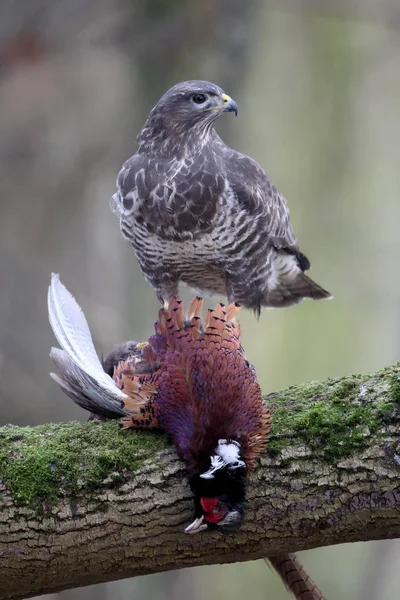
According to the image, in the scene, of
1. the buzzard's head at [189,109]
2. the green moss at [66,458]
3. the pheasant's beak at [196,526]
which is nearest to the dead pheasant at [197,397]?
the pheasant's beak at [196,526]

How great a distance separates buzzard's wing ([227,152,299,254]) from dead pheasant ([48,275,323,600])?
102cm

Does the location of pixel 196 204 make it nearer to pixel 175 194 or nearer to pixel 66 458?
pixel 175 194

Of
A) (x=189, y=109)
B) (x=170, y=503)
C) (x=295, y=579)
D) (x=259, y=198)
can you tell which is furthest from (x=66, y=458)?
(x=189, y=109)

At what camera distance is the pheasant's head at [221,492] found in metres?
2.84

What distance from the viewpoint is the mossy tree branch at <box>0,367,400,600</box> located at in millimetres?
2867

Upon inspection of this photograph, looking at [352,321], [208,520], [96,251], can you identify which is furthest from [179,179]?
[352,321]

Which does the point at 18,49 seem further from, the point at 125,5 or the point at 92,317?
the point at 92,317

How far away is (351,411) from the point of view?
3.02 metres

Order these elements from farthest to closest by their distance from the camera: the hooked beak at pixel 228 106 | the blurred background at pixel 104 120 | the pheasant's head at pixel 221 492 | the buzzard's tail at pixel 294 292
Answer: the blurred background at pixel 104 120 < the buzzard's tail at pixel 294 292 < the hooked beak at pixel 228 106 < the pheasant's head at pixel 221 492

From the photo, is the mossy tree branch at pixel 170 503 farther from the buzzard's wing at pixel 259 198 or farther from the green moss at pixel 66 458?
the buzzard's wing at pixel 259 198

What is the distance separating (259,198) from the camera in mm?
4469

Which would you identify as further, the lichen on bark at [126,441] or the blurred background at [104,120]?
the blurred background at [104,120]

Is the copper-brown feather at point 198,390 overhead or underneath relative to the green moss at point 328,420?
overhead

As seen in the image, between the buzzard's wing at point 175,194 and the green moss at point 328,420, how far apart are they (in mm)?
1332
